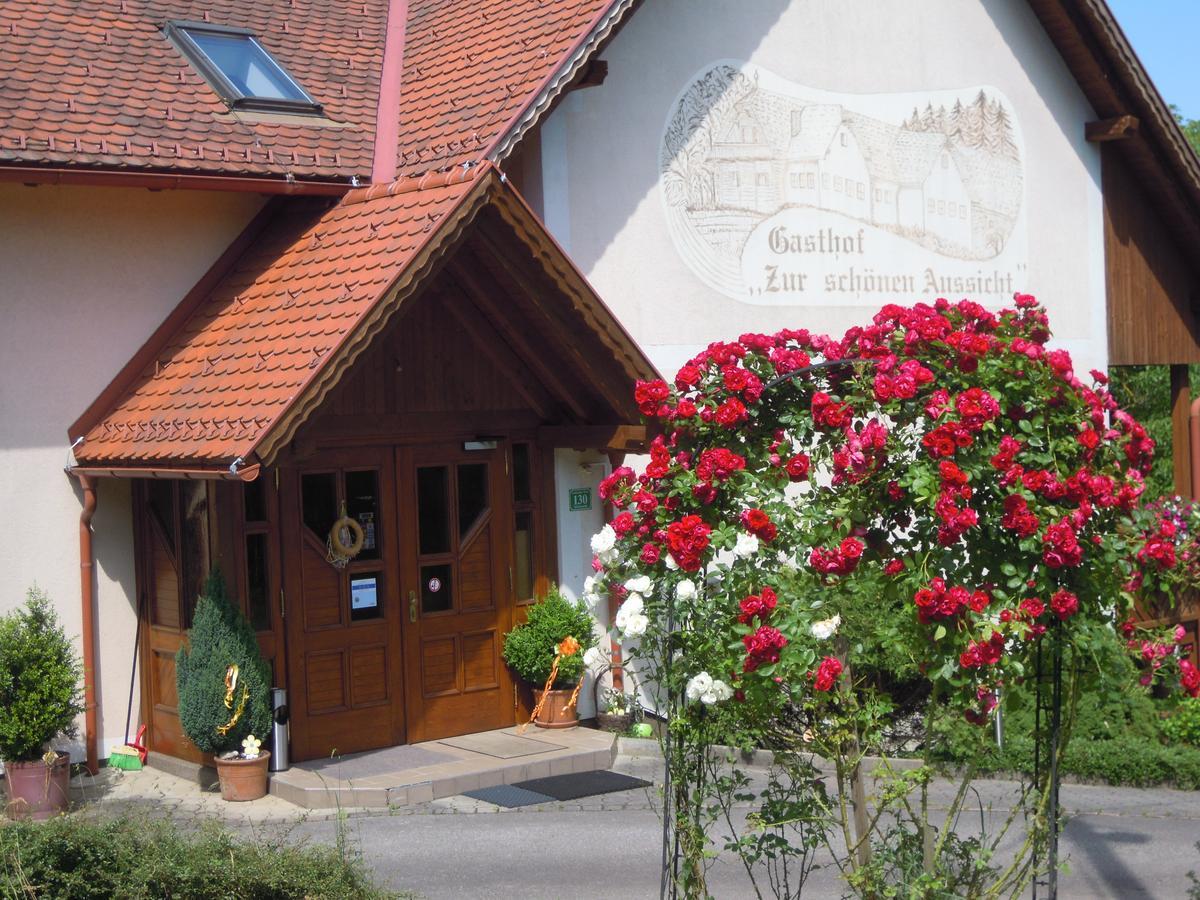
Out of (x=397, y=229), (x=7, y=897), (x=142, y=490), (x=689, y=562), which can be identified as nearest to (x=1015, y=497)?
(x=689, y=562)

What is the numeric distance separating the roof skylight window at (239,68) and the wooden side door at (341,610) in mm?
3217

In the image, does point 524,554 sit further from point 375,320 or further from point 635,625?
point 635,625

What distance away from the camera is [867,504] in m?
5.80

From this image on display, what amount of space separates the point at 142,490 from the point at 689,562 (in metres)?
6.92

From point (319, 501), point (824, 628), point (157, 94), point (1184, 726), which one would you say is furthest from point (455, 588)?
point (824, 628)

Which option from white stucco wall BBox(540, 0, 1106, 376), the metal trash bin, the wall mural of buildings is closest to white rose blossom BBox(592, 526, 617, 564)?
the metal trash bin

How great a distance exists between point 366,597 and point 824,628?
22.3ft

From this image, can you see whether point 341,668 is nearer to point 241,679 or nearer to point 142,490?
point 241,679

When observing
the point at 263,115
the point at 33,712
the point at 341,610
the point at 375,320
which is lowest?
the point at 33,712

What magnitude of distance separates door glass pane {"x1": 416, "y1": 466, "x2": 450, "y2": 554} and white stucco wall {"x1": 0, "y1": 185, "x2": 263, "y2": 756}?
2235 millimetres

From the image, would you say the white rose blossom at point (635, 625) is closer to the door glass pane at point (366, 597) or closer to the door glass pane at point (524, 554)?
the door glass pane at point (366, 597)

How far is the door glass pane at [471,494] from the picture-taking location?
488 inches

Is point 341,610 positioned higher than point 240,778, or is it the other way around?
point 341,610

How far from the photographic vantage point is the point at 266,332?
10953 millimetres
